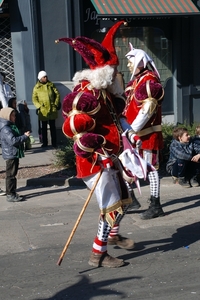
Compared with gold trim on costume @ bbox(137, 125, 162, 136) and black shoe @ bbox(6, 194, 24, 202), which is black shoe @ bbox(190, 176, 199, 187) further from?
black shoe @ bbox(6, 194, 24, 202)

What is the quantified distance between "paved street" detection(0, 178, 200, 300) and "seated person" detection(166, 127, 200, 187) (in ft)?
2.08

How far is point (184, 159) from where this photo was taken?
815cm

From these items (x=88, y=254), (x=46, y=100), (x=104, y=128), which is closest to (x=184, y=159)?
(x=88, y=254)

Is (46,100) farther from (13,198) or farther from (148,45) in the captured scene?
(13,198)

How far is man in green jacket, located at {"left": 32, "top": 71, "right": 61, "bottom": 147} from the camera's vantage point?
1115 centimetres

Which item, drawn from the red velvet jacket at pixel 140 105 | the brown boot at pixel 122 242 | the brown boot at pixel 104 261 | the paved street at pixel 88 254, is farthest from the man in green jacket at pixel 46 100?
the brown boot at pixel 104 261

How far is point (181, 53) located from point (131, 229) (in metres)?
7.47

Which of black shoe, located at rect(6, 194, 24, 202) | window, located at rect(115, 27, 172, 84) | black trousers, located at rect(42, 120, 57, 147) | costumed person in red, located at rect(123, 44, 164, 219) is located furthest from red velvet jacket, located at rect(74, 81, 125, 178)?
window, located at rect(115, 27, 172, 84)

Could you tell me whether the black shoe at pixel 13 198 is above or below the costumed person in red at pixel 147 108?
below

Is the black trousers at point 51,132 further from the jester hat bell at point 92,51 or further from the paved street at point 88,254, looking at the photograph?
the jester hat bell at point 92,51

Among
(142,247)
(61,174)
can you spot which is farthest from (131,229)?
(61,174)

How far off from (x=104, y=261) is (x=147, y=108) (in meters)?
1.98

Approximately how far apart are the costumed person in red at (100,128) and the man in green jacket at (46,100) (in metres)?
6.05

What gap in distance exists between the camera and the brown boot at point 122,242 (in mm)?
5547
